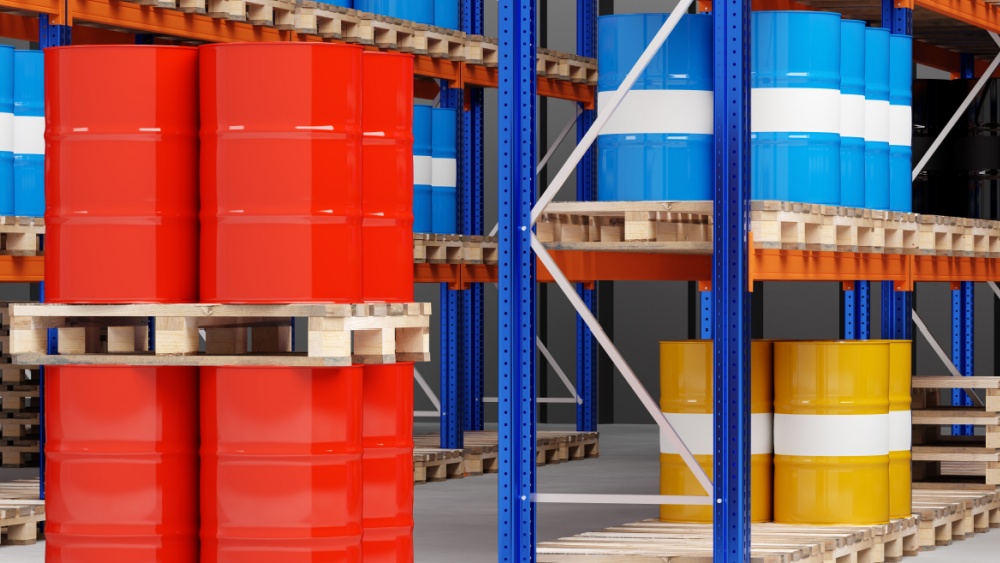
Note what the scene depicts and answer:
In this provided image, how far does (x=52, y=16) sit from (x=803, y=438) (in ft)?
17.0

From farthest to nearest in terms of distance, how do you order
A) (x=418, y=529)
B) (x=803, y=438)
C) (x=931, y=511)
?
(x=418, y=529) → (x=931, y=511) → (x=803, y=438)

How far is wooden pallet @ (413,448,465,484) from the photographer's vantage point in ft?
48.4

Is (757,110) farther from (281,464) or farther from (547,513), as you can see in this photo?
(547,513)

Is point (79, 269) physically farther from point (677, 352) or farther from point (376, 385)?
point (677, 352)

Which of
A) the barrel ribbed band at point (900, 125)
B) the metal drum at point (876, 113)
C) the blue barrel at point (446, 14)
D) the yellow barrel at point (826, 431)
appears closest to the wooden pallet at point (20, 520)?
the yellow barrel at point (826, 431)

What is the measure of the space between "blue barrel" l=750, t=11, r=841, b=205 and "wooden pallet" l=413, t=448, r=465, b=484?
6.06m

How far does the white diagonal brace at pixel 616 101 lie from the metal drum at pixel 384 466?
1252mm

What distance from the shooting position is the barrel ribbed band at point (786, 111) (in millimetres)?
9125

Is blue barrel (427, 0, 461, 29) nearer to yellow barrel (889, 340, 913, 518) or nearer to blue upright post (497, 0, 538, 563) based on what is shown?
yellow barrel (889, 340, 913, 518)

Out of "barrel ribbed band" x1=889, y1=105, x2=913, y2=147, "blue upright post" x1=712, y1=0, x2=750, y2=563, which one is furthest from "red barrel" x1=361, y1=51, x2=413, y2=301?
"barrel ribbed band" x1=889, y1=105, x2=913, y2=147

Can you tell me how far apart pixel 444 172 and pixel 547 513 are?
331cm

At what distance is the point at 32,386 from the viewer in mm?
15320

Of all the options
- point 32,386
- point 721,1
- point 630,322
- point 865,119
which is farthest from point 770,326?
point 721,1

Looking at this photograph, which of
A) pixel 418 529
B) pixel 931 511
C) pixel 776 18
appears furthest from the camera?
pixel 418 529
